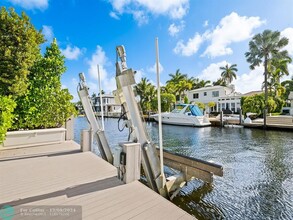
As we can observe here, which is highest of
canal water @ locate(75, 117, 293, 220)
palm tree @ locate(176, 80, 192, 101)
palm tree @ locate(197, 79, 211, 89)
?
palm tree @ locate(197, 79, 211, 89)

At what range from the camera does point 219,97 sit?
95.9ft

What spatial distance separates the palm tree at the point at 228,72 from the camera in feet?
133

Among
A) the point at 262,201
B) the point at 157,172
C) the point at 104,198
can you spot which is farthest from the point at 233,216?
the point at 104,198

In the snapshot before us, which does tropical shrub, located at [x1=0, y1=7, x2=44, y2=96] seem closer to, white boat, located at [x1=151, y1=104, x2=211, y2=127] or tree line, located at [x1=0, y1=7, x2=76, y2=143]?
tree line, located at [x1=0, y1=7, x2=76, y2=143]

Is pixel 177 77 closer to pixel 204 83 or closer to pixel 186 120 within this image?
pixel 204 83

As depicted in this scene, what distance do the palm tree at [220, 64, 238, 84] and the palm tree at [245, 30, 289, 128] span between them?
1731 centimetres

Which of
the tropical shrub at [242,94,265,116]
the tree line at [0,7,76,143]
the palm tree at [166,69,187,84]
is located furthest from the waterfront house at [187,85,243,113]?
the tree line at [0,7,76,143]

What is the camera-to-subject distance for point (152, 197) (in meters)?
2.75

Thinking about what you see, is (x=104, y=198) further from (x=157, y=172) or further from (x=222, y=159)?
(x=222, y=159)

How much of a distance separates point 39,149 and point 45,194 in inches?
156

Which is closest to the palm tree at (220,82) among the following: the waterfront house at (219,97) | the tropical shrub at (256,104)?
the waterfront house at (219,97)

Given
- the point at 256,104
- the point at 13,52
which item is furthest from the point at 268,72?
the point at 13,52

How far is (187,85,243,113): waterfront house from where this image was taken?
1079 inches

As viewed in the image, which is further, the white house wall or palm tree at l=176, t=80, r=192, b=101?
palm tree at l=176, t=80, r=192, b=101
